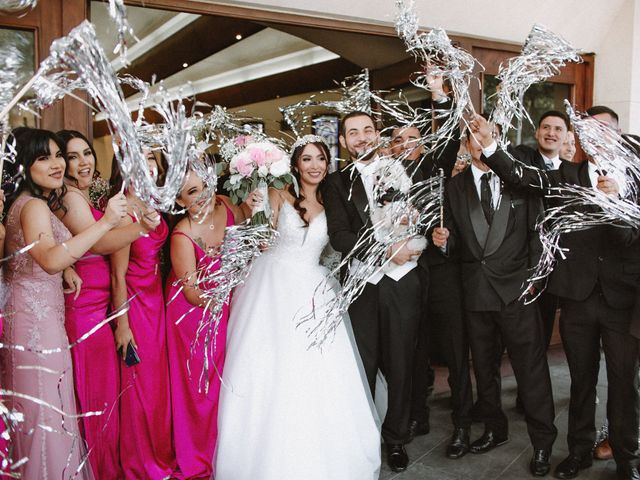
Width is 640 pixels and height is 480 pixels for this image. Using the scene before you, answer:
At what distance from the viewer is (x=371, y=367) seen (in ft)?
10.5

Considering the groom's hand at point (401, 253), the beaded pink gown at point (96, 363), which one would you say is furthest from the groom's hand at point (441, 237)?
the beaded pink gown at point (96, 363)

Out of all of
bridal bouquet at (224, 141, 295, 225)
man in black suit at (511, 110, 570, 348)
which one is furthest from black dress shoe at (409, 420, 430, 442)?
bridal bouquet at (224, 141, 295, 225)

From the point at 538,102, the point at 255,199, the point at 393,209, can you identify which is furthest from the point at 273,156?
the point at 538,102

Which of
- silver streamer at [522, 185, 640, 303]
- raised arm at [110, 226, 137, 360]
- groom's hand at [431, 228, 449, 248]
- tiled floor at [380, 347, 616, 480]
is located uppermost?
silver streamer at [522, 185, 640, 303]

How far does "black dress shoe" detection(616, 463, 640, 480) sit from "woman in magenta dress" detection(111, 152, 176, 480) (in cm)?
224

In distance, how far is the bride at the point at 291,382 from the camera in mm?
2754

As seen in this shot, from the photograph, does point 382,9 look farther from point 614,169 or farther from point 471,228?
point 614,169

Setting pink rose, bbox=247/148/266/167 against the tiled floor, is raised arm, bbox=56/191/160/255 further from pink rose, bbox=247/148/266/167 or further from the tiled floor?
the tiled floor

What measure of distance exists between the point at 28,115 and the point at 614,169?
3.18m

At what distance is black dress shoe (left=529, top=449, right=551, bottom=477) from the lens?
9.99ft

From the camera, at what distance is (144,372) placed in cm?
297

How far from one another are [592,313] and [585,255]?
29cm

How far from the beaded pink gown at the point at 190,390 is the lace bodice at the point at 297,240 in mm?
521

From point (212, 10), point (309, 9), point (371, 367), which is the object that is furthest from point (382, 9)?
point (371, 367)
